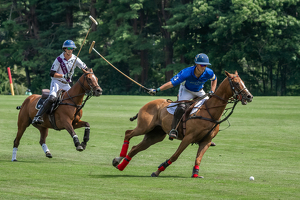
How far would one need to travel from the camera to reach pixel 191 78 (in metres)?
10.3

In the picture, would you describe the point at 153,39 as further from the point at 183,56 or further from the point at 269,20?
the point at 269,20

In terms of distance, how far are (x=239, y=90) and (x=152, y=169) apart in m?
2.87

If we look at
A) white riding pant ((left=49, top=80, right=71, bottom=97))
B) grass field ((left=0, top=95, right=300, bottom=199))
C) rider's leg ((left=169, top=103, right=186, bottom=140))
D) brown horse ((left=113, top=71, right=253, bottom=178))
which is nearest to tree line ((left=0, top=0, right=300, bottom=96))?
grass field ((left=0, top=95, right=300, bottom=199))

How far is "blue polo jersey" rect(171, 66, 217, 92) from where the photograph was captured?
10.1 meters

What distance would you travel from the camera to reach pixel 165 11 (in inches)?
2048

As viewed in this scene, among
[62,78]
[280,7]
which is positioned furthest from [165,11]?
[62,78]

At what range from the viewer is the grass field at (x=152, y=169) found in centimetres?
822

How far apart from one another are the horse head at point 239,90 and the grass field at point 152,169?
1.48 metres

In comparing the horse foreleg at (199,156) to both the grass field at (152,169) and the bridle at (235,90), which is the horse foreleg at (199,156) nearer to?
the grass field at (152,169)

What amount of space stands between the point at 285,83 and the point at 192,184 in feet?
135

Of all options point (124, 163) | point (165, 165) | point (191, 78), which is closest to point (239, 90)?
point (191, 78)

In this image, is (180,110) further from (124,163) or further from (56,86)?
(56,86)

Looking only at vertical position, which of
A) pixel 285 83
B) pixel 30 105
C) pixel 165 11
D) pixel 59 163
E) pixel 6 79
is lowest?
pixel 6 79

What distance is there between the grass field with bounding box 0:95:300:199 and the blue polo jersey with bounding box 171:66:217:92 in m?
1.77
